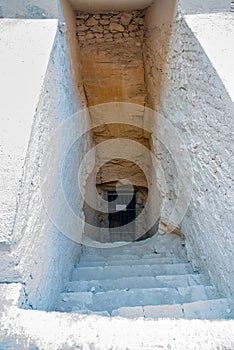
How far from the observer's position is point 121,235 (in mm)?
4652

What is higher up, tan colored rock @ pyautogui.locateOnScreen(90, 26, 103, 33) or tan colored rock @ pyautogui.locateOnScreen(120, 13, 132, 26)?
tan colored rock @ pyautogui.locateOnScreen(120, 13, 132, 26)

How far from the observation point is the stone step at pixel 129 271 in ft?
7.02

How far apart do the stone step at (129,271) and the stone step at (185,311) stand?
0.67m

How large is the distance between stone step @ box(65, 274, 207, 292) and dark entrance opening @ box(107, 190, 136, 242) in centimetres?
260

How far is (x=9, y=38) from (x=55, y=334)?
1.68 metres

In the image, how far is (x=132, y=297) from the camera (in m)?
1.65

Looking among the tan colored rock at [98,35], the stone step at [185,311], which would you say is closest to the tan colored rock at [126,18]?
the tan colored rock at [98,35]

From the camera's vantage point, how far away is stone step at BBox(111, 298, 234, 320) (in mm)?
1401

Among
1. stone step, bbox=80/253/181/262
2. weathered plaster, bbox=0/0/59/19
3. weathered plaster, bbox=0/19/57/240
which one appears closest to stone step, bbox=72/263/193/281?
stone step, bbox=80/253/181/262

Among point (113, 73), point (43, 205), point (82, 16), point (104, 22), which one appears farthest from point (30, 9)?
point (43, 205)

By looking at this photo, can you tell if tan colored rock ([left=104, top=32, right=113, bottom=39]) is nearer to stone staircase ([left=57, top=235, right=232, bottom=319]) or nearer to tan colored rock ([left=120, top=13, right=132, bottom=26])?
tan colored rock ([left=120, top=13, right=132, bottom=26])

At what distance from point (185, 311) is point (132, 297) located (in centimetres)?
33

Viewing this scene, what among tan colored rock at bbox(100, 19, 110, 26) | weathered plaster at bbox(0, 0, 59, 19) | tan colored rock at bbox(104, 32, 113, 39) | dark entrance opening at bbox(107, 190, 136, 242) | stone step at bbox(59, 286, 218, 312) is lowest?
dark entrance opening at bbox(107, 190, 136, 242)

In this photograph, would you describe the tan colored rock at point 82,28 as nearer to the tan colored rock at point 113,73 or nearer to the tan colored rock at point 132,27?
the tan colored rock at point 113,73
